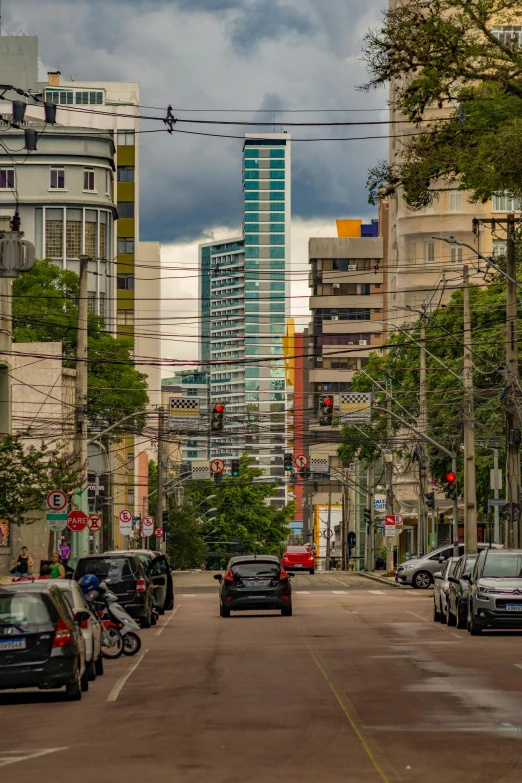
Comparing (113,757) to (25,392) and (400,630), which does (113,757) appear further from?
(25,392)

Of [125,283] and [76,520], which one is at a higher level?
[125,283]

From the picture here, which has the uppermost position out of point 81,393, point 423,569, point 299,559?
point 81,393

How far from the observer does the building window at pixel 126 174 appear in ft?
454

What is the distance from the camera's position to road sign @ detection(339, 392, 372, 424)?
6950 cm

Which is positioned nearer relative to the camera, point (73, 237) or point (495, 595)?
point (495, 595)

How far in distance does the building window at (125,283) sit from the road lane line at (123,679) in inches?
4354

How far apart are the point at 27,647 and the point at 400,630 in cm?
1601

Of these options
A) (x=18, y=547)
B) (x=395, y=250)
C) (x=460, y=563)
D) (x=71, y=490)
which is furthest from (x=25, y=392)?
(x=395, y=250)

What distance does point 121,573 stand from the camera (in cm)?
3397

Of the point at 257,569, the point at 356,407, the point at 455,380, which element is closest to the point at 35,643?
the point at 257,569

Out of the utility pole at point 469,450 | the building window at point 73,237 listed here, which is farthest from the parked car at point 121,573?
the building window at point 73,237

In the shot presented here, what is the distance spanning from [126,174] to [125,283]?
9755 mm

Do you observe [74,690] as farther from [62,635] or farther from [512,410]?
[512,410]

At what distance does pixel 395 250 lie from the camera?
128 metres
